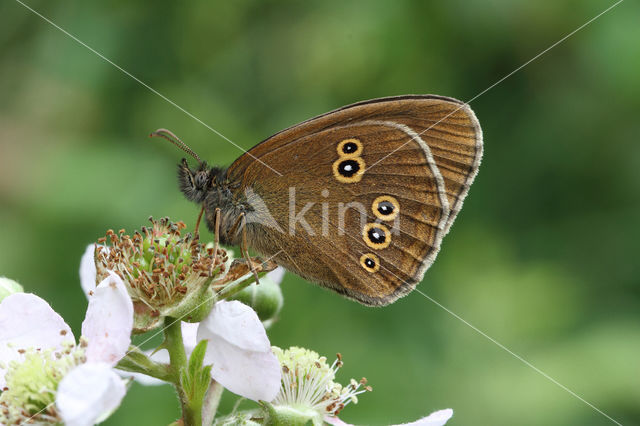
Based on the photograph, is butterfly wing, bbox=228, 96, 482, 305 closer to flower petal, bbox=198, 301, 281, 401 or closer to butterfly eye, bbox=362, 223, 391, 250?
butterfly eye, bbox=362, 223, 391, 250

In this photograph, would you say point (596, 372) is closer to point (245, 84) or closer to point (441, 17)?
point (441, 17)

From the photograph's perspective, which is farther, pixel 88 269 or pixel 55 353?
pixel 88 269

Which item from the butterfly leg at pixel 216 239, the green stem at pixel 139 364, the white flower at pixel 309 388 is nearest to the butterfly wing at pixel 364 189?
the butterfly leg at pixel 216 239

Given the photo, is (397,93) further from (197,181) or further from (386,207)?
(197,181)

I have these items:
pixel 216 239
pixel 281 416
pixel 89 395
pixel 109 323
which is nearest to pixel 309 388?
pixel 281 416

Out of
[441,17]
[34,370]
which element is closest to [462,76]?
[441,17]

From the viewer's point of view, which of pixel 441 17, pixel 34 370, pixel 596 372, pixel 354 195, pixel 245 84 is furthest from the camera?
pixel 245 84

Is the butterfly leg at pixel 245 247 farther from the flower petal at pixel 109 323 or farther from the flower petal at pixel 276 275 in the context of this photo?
the flower petal at pixel 109 323
